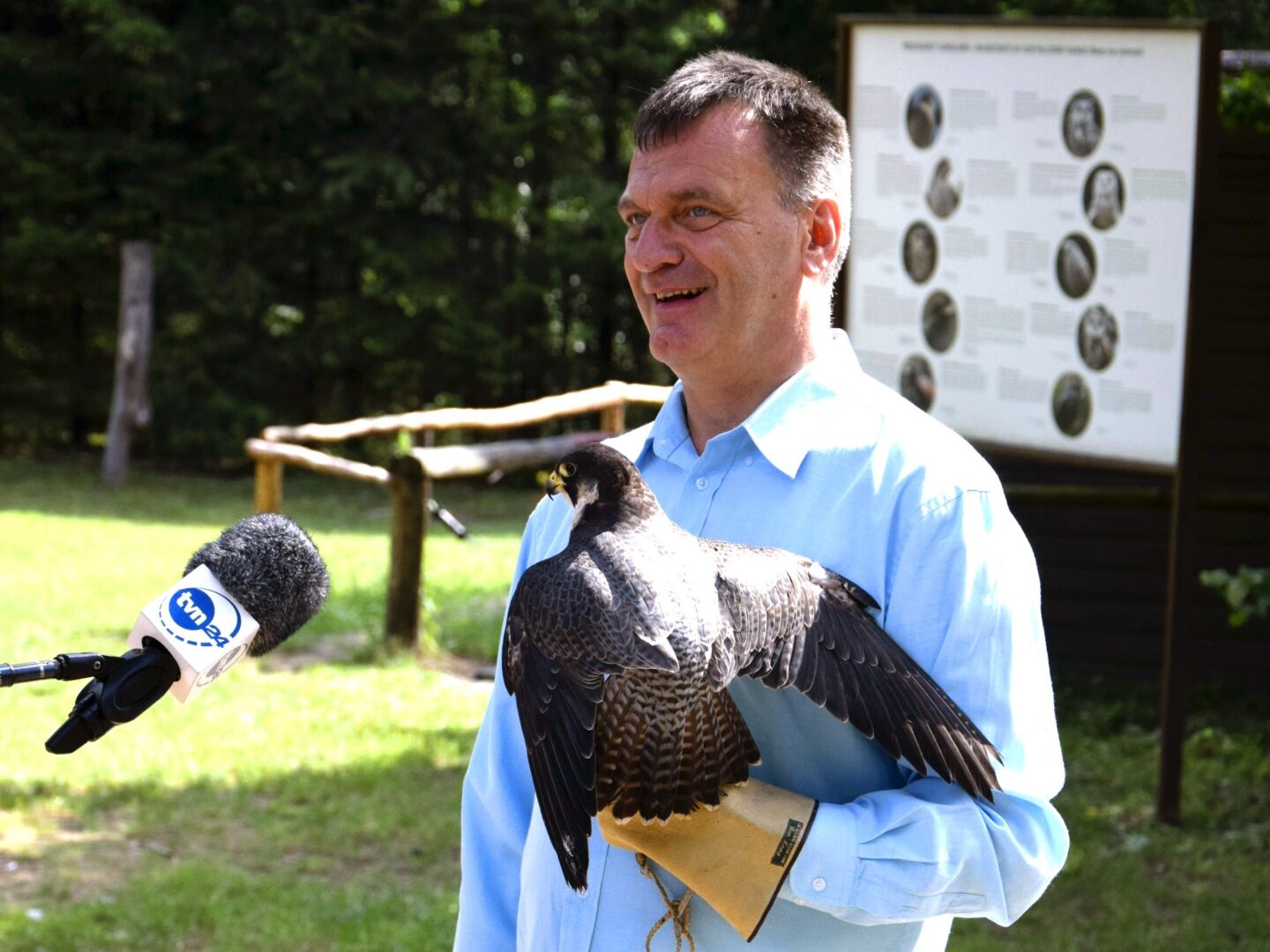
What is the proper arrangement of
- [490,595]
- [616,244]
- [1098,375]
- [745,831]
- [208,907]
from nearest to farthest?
[745,831]
[208,907]
[1098,375]
[490,595]
[616,244]

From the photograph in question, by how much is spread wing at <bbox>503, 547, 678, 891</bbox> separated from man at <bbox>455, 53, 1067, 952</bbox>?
10 cm

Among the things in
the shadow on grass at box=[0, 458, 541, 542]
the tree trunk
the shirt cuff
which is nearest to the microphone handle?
the shirt cuff

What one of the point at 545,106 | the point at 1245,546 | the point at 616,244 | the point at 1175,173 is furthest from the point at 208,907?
the point at 545,106

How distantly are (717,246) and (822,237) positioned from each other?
0.18 meters

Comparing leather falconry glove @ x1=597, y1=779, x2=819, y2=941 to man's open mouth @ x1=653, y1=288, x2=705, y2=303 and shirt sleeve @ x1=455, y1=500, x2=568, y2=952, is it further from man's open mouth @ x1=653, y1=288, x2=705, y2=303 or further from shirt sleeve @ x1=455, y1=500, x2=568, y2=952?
man's open mouth @ x1=653, y1=288, x2=705, y2=303

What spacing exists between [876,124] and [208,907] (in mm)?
3783

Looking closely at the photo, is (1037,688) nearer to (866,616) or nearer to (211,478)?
(866,616)

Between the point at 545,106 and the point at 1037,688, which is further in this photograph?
the point at 545,106

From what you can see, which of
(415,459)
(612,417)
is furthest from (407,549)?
(612,417)

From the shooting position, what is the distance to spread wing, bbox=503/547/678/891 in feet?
5.55

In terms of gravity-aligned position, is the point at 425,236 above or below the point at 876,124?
below

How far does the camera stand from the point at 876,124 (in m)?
5.76

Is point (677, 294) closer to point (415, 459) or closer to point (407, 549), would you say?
point (415, 459)

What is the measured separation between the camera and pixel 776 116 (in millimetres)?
2066
